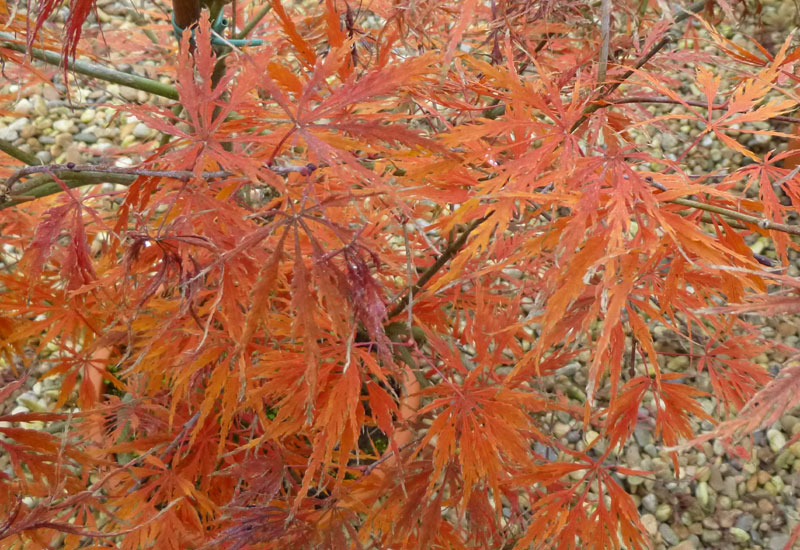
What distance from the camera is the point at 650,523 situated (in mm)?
1247

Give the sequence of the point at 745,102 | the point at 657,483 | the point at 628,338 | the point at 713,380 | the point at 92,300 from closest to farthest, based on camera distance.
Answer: the point at 745,102
the point at 713,380
the point at 92,300
the point at 657,483
the point at 628,338

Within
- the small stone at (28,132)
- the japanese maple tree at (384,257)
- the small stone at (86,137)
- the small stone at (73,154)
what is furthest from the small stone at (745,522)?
the small stone at (28,132)

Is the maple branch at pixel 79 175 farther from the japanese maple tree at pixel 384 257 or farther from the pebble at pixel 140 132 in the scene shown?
the pebble at pixel 140 132

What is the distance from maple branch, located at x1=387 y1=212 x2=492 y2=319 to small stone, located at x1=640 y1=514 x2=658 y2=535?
2.48 ft

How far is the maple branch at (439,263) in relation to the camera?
25.2 inches

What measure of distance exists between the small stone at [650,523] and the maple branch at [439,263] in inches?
29.7

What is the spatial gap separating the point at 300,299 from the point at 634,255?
0.24 m

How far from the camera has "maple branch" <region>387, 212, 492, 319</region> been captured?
0.64 m

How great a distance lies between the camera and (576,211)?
17.8 inches

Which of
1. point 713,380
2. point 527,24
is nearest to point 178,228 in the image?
point 527,24

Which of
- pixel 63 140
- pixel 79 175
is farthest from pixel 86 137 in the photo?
pixel 79 175

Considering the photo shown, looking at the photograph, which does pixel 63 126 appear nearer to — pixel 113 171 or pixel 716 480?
pixel 113 171

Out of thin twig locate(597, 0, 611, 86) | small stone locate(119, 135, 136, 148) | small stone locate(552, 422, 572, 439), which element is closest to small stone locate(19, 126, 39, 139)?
small stone locate(119, 135, 136, 148)

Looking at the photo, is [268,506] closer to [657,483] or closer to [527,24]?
[527,24]
